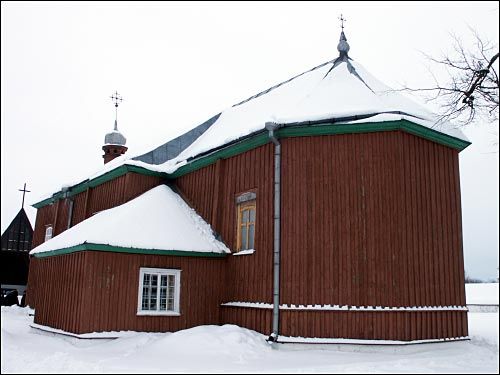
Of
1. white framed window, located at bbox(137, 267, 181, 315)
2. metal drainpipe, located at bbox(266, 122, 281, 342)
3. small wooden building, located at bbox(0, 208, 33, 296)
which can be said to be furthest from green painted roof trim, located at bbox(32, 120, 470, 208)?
small wooden building, located at bbox(0, 208, 33, 296)

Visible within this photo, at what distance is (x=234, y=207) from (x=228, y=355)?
4.55 meters

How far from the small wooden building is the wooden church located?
1795 centimetres

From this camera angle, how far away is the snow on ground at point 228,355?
916 centimetres

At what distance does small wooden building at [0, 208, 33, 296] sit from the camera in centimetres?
3108

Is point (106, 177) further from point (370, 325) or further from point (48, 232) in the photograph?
point (370, 325)

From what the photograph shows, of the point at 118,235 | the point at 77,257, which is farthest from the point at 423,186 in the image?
the point at 77,257

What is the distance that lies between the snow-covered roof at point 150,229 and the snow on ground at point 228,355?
2241 mm

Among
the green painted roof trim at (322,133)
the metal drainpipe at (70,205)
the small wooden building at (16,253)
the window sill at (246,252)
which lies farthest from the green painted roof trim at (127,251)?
the small wooden building at (16,253)

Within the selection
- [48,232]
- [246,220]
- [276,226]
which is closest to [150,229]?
[246,220]

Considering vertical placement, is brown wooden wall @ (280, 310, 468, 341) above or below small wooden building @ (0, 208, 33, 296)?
below

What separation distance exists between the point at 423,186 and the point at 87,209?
12037mm

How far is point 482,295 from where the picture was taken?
47.8ft

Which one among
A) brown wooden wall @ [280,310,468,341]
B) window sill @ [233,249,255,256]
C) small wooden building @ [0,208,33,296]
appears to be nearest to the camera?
brown wooden wall @ [280,310,468,341]

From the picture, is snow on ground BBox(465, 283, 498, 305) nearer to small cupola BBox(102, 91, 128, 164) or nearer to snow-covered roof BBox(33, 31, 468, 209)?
snow-covered roof BBox(33, 31, 468, 209)
